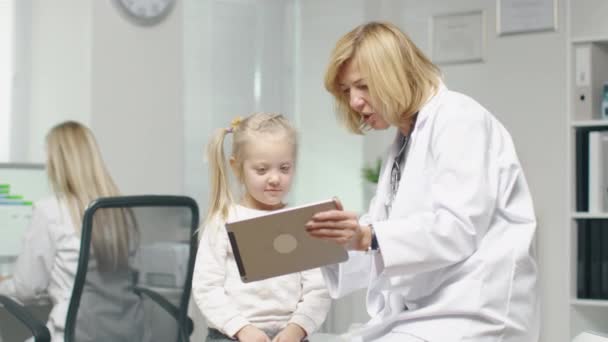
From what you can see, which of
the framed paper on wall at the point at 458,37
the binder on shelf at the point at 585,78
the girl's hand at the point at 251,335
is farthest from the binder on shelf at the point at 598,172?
the girl's hand at the point at 251,335

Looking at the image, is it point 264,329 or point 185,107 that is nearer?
point 264,329

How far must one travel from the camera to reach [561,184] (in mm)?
4473

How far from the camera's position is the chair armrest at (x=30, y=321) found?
8.65 ft

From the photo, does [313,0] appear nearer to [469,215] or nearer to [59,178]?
[59,178]

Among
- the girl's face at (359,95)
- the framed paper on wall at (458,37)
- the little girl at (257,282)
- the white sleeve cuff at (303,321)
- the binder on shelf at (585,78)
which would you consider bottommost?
the white sleeve cuff at (303,321)

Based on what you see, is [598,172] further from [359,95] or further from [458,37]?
[359,95]

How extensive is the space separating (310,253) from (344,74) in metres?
0.36

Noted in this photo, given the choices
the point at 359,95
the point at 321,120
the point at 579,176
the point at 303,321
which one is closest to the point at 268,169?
the point at 303,321

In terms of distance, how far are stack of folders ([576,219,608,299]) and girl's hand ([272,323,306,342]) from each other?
2.08 meters

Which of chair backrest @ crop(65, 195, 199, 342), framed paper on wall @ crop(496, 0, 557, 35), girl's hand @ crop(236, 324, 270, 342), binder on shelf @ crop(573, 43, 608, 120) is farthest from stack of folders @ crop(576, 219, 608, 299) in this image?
girl's hand @ crop(236, 324, 270, 342)

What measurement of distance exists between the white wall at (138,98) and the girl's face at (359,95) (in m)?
2.58

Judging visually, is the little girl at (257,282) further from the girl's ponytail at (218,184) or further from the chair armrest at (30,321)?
the chair armrest at (30,321)

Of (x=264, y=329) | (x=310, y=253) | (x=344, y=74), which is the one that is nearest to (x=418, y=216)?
(x=310, y=253)

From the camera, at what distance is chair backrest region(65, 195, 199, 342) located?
2633 mm
